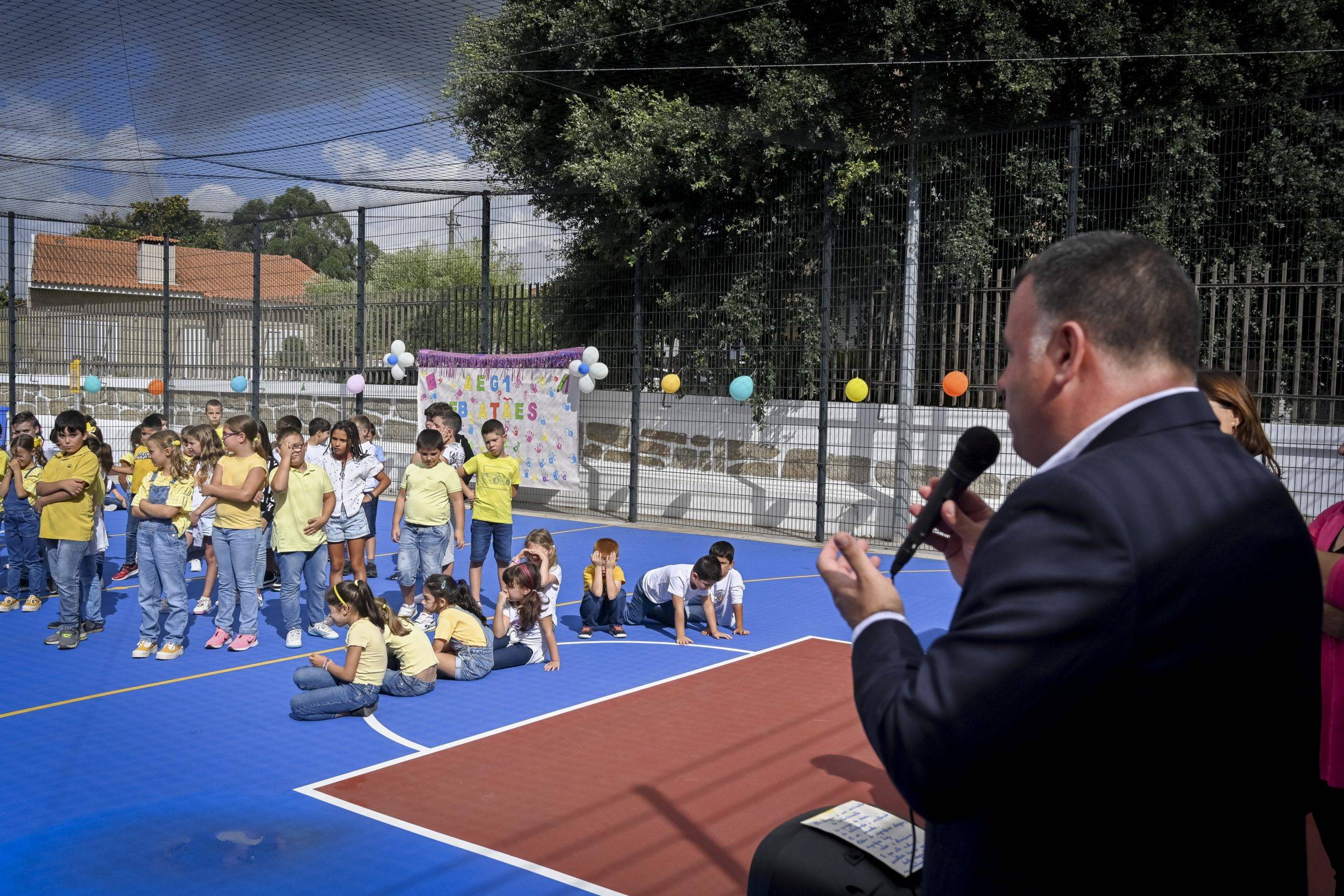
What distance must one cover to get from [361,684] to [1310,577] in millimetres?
5643

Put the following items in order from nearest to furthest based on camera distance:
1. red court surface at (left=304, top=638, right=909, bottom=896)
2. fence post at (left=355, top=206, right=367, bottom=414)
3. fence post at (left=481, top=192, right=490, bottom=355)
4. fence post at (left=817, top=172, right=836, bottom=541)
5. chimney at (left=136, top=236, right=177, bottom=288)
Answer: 1. red court surface at (left=304, top=638, right=909, bottom=896)
2. fence post at (left=817, top=172, right=836, bottom=541)
3. fence post at (left=481, top=192, right=490, bottom=355)
4. fence post at (left=355, top=206, right=367, bottom=414)
5. chimney at (left=136, top=236, right=177, bottom=288)

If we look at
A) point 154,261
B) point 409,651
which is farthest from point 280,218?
point 409,651

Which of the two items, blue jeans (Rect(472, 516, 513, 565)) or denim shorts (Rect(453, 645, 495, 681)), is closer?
denim shorts (Rect(453, 645, 495, 681))

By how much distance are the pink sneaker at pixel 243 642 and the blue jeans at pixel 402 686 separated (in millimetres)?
1669

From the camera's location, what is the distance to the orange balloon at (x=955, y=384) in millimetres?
11047

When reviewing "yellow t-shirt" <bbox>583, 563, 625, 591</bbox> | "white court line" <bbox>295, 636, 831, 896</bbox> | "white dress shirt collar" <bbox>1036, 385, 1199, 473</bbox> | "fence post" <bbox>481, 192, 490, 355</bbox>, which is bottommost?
"white court line" <bbox>295, 636, 831, 896</bbox>

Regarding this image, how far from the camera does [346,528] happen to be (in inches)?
341

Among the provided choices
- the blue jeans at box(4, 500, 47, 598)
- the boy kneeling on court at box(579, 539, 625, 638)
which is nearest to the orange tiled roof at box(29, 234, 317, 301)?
the blue jeans at box(4, 500, 47, 598)

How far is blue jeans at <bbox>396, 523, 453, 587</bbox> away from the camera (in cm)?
839

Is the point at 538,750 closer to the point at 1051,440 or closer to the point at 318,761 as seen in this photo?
the point at 318,761

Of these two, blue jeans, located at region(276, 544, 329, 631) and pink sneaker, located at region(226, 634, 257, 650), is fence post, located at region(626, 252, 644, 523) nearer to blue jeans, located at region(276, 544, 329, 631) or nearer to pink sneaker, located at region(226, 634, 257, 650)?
blue jeans, located at region(276, 544, 329, 631)

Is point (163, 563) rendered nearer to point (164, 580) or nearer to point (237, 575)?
point (164, 580)

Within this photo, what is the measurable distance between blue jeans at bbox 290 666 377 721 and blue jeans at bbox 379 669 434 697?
282 millimetres

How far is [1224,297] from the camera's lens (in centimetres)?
1042
